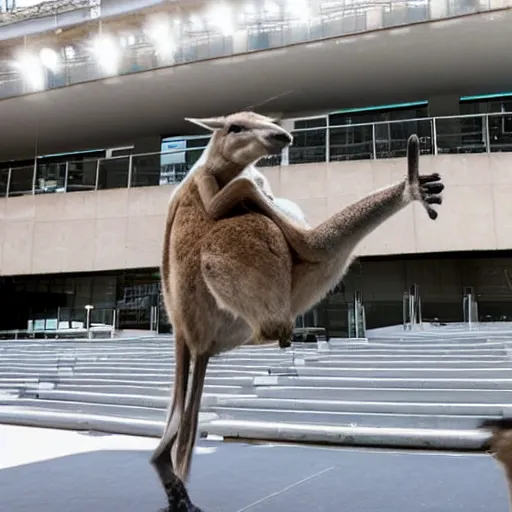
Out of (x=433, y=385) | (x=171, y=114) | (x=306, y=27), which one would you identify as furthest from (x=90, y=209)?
(x=433, y=385)

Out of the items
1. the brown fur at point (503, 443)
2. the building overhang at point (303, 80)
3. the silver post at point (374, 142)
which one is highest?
the building overhang at point (303, 80)

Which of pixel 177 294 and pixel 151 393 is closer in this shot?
pixel 177 294

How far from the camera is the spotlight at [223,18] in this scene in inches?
608

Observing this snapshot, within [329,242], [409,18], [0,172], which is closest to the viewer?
[329,242]

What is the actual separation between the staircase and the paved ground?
0.76 ft

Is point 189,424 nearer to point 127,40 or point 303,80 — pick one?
point 303,80

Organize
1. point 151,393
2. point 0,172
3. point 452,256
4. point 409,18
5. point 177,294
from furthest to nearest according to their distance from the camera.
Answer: point 0,172, point 452,256, point 409,18, point 151,393, point 177,294

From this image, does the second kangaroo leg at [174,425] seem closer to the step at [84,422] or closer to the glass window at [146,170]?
the step at [84,422]

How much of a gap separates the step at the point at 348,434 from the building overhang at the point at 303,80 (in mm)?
9579

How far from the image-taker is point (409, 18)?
14070 millimetres

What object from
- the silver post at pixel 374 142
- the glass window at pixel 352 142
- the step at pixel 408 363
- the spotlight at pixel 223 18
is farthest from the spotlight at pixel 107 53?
the step at pixel 408 363

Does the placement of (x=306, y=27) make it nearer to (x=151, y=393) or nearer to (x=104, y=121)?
(x=104, y=121)

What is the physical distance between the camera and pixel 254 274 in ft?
5.61

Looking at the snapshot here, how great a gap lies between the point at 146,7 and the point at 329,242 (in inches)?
649
